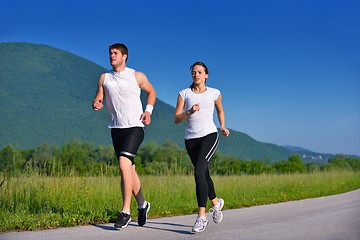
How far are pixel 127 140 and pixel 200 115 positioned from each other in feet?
3.17

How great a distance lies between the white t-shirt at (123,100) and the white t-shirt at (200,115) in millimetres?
612

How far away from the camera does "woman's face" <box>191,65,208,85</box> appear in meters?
7.16

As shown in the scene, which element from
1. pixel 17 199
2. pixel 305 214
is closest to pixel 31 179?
pixel 17 199

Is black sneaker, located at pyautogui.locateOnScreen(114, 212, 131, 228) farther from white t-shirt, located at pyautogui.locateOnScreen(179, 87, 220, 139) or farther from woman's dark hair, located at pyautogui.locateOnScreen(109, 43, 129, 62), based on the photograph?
woman's dark hair, located at pyautogui.locateOnScreen(109, 43, 129, 62)

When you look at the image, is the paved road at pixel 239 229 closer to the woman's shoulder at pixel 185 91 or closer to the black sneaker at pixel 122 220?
the black sneaker at pixel 122 220

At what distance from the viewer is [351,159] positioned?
90.9 m

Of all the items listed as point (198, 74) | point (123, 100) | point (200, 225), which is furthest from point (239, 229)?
point (123, 100)

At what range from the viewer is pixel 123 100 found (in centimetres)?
712

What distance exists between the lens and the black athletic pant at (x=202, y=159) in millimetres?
6848

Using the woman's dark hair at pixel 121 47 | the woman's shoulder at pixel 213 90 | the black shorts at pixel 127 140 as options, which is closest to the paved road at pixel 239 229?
the black shorts at pixel 127 140

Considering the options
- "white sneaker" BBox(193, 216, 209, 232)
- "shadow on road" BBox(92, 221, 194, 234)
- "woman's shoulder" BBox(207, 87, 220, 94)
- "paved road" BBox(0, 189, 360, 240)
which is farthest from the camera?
"woman's shoulder" BBox(207, 87, 220, 94)

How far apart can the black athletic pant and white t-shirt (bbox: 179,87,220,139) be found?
76 mm

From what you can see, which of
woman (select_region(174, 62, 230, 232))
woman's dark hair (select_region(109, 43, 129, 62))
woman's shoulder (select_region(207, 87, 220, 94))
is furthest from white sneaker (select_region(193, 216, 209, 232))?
woman's dark hair (select_region(109, 43, 129, 62))

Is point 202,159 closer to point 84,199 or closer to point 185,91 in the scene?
point 185,91
